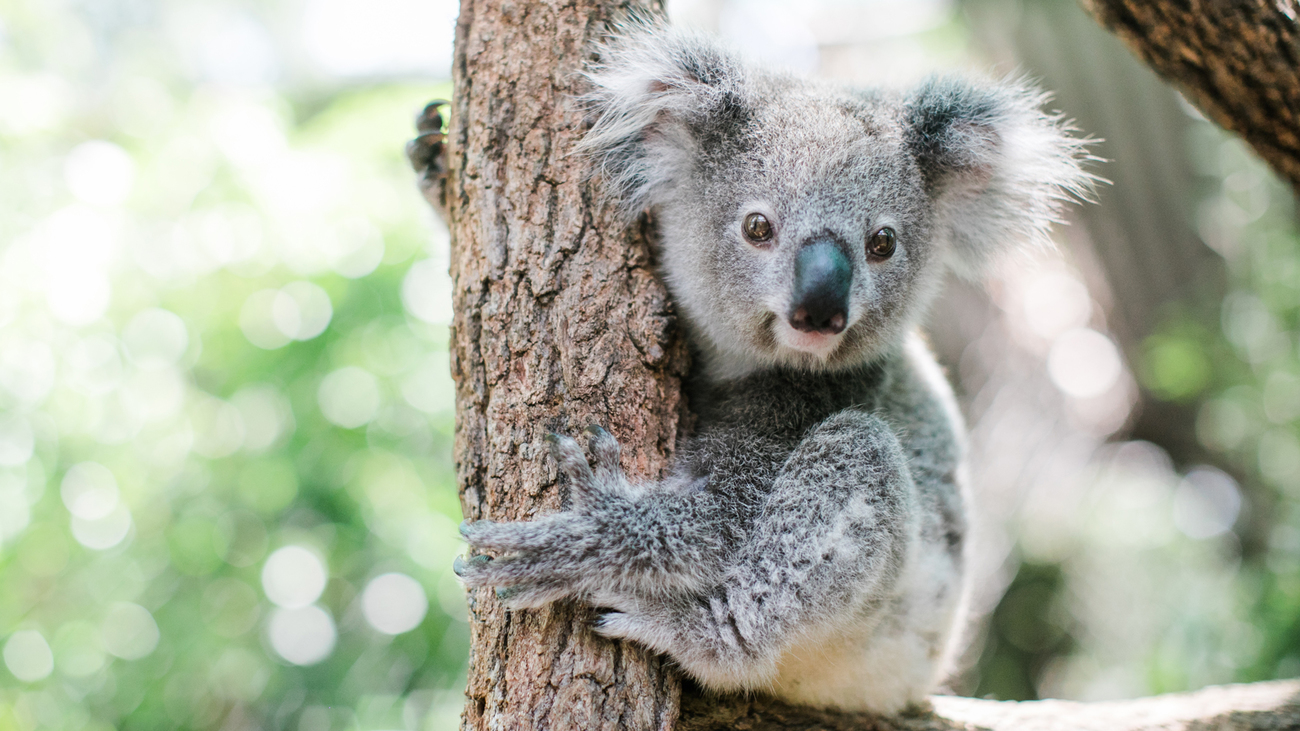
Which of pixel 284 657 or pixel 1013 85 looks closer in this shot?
pixel 1013 85

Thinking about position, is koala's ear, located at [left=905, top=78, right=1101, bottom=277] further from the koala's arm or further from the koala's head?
the koala's arm

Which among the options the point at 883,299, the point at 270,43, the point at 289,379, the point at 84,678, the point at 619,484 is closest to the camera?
the point at 619,484

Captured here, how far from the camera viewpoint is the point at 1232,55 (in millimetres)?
2367

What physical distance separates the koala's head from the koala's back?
0.11 metres

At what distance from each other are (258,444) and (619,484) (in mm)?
2588

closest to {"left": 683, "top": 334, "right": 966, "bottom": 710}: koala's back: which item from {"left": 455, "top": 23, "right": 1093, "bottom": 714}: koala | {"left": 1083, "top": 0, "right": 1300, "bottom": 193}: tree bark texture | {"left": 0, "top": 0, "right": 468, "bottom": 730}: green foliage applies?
{"left": 455, "top": 23, "right": 1093, "bottom": 714}: koala

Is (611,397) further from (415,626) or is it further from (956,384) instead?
(956,384)

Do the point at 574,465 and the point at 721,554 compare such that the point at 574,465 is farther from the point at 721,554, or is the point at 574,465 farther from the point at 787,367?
the point at 787,367

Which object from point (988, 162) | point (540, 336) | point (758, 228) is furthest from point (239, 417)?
point (988, 162)

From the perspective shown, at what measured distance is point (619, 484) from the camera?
186 cm

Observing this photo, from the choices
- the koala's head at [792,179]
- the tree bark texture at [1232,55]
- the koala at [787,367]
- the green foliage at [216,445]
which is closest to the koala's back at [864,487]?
the koala at [787,367]

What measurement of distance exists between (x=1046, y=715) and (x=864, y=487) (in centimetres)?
127

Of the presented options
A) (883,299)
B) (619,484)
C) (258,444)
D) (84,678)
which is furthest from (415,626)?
(883,299)

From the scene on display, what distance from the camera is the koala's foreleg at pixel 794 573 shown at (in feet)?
6.19
